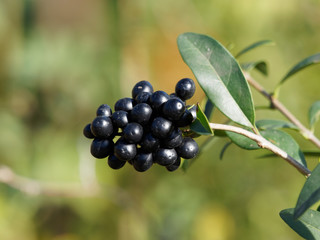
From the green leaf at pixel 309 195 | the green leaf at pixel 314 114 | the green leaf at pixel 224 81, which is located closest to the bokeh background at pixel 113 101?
the green leaf at pixel 314 114

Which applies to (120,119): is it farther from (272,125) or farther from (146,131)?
(272,125)

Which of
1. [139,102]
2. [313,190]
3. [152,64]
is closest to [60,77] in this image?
[152,64]

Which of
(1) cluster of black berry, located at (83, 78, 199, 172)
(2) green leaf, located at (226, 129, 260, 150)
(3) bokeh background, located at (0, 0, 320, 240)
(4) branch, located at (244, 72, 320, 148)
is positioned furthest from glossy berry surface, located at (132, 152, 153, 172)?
(3) bokeh background, located at (0, 0, 320, 240)

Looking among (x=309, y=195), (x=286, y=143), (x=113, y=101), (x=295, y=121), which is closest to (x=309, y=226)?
(x=309, y=195)

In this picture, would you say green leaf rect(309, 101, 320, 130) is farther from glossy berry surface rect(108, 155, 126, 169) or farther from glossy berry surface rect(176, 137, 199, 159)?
glossy berry surface rect(108, 155, 126, 169)

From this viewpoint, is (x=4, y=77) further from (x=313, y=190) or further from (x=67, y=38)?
(x=313, y=190)

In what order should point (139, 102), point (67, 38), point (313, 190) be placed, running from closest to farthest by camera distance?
point (313, 190), point (139, 102), point (67, 38)

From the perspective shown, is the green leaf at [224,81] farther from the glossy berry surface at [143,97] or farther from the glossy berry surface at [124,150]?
the glossy berry surface at [124,150]
